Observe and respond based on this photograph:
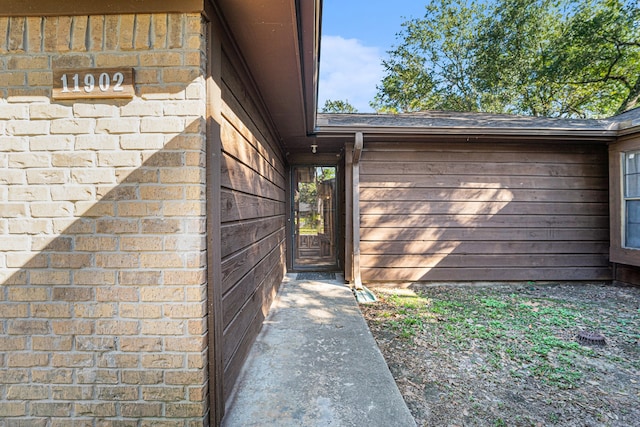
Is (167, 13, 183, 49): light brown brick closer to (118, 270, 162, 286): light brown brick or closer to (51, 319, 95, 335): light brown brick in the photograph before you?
(118, 270, 162, 286): light brown brick

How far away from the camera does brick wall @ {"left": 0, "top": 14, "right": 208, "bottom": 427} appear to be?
134cm

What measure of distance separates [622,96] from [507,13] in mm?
5681

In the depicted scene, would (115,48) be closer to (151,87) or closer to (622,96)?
(151,87)

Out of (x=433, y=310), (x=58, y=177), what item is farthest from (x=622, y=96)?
(x=58, y=177)

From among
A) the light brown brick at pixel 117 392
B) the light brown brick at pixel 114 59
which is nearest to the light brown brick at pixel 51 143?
the light brown brick at pixel 114 59

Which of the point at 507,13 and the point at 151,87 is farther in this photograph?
the point at 507,13

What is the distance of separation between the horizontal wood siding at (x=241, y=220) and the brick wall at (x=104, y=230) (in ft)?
1.18

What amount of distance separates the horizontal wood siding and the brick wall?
0.36 metres

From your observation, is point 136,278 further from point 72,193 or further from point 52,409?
point 52,409

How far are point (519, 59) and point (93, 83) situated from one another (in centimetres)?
1574

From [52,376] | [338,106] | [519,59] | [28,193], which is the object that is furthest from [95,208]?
[338,106]

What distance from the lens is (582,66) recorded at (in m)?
11.1

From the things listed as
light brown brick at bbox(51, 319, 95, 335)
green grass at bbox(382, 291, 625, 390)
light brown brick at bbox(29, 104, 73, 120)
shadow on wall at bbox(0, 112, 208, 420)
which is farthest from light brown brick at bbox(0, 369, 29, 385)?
green grass at bbox(382, 291, 625, 390)

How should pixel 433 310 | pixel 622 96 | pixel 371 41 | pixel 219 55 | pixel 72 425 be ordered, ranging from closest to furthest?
pixel 72 425 → pixel 219 55 → pixel 433 310 → pixel 622 96 → pixel 371 41
